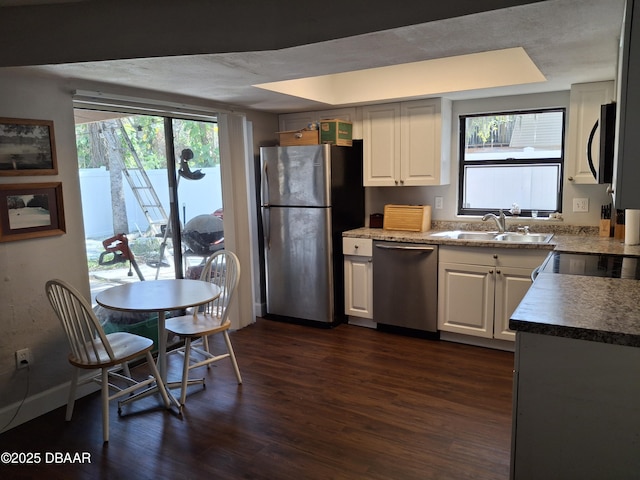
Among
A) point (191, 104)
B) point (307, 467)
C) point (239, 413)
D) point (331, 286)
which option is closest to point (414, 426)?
point (307, 467)

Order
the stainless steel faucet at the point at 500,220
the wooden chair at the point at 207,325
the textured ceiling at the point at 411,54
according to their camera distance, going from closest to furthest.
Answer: the textured ceiling at the point at 411,54, the wooden chair at the point at 207,325, the stainless steel faucet at the point at 500,220

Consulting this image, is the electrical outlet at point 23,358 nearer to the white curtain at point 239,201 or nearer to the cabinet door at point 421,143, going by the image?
the white curtain at point 239,201

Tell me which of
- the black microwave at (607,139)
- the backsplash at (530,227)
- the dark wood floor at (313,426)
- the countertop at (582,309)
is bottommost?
the dark wood floor at (313,426)

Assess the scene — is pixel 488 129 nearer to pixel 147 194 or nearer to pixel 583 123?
pixel 583 123

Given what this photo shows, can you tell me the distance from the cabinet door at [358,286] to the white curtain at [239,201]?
895mm

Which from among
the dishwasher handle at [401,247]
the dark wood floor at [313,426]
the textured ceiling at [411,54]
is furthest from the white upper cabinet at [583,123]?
the dark wood floor at [313,426]

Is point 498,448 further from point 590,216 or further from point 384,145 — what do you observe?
point 384,145

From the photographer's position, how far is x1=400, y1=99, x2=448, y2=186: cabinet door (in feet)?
13.0

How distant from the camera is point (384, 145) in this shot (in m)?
4.24

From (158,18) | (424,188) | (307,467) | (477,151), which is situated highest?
(158,18)

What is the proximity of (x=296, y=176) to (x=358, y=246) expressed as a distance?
32.9 inches

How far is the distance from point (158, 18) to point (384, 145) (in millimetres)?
2403

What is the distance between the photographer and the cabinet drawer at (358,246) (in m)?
4.10

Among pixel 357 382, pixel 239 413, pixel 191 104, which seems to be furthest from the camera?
pixel 191 104
